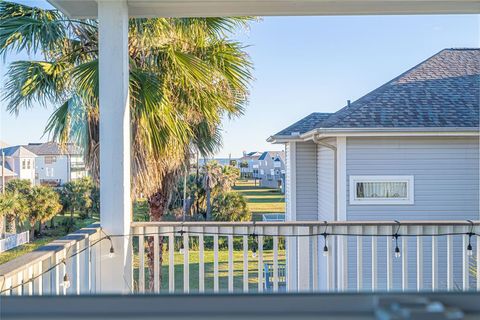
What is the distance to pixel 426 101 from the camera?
575 centimetres

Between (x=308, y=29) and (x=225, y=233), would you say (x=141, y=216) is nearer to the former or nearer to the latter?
(x=225, y=233)

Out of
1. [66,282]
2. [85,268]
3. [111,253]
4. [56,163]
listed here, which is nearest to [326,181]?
[56,163]

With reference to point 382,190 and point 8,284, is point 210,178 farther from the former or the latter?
point 8,284

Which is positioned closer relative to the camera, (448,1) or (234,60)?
(448,1)

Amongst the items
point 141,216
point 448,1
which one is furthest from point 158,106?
point 448,1

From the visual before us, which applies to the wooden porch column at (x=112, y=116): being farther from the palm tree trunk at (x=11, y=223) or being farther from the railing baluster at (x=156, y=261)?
the palm tree trunk at (x=11, y=223)

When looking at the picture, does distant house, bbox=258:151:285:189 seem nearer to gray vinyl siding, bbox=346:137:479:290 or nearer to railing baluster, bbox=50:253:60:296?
gray vinyl siding, bbox=346:137:479:290

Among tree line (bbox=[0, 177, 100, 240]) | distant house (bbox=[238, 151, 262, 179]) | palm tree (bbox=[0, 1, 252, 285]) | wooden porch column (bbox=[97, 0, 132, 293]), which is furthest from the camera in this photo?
distant house (bbox=[238, 151, 262, 179])

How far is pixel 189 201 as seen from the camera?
176 inches

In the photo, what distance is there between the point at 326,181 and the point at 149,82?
3567 millimetres

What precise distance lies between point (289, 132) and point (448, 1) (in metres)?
3.25

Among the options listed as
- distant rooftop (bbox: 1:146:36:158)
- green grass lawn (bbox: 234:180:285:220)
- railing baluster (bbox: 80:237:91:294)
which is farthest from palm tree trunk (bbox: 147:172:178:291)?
railing baluster (bbox: 80:237:91:294)

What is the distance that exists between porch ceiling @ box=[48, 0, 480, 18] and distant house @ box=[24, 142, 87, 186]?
3.21 ft

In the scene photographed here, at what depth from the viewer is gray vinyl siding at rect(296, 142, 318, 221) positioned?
6477mm
